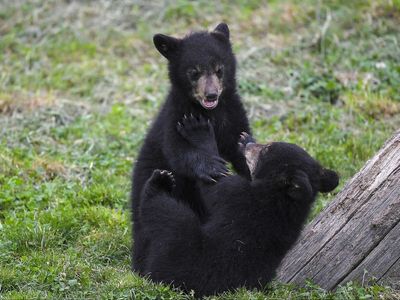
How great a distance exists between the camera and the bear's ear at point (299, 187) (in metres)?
6.24

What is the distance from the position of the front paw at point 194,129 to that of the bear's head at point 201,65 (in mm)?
177

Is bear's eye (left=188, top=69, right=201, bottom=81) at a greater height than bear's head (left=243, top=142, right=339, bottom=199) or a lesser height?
greater

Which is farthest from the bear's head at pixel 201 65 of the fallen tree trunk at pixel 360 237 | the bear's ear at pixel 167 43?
the fallen tree trunk at pixel 360 237

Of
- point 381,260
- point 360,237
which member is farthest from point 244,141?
point 381,260

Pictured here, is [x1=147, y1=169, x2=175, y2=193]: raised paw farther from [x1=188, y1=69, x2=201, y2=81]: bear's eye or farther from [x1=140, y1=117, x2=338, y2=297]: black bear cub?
[x1=188, y1=69, x2=201, y2=81]: bear's eye

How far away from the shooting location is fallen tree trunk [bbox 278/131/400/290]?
21.1 ft

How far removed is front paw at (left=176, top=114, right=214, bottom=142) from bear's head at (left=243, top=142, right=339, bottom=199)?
0.61 meters

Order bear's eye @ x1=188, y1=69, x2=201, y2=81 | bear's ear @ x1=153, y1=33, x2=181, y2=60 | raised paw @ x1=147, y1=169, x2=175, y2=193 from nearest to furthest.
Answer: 1. raised paw @ x1=147, y1=169, x2=175, y2=193
2. bear's eye @ x1=188, y1=69, x2=201, y2=81
3. bear's ear @ x1=153, y1=33, x2=181, y2=60

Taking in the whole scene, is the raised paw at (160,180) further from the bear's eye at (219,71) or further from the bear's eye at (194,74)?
the bear's eye at (219,71)

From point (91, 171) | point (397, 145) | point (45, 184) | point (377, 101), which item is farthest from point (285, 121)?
point (397, 145)

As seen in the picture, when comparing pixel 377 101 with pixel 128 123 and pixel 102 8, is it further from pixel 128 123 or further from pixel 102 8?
pixel 102 8

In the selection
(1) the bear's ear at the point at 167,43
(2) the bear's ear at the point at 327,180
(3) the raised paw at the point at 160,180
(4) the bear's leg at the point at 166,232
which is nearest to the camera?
(4) the bear's leg at the point at 166,232

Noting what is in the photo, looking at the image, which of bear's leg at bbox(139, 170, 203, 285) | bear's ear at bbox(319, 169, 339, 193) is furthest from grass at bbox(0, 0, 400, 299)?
bear's ear at bbox(319, 169, 339, 193)

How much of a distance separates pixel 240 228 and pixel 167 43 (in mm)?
2262
